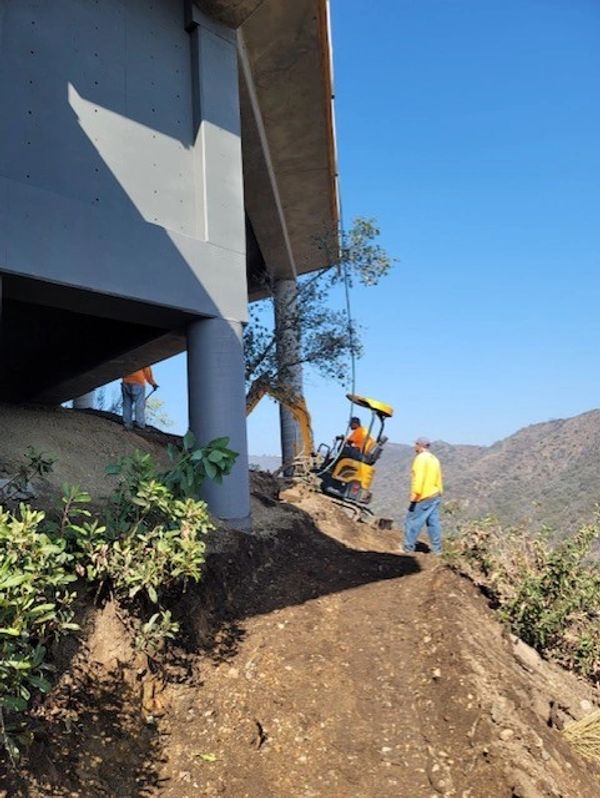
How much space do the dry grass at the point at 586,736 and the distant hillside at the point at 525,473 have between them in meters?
22.3

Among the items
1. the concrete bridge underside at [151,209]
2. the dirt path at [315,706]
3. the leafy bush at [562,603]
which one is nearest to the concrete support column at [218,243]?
the concrete bridge underside at [151,209]

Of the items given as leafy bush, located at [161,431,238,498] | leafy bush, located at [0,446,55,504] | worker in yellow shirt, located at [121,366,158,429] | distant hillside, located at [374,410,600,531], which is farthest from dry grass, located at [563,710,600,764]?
distant hillside, located at [374,410,600,531]

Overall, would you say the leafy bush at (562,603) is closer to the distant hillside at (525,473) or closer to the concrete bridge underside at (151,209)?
the concrete bridge underside at (151,209)

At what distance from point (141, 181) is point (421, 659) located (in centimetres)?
506

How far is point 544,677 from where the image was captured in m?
5.01

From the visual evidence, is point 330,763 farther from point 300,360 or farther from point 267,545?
point 300,360

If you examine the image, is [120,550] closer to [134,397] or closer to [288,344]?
[134,397]

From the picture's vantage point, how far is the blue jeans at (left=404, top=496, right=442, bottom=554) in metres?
8.05

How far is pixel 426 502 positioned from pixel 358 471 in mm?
3009

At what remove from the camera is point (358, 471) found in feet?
36.1

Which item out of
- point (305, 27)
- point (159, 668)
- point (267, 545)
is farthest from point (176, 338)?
point (305, 27)

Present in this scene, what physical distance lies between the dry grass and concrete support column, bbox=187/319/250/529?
349 cm

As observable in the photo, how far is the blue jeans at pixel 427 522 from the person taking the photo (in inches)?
317

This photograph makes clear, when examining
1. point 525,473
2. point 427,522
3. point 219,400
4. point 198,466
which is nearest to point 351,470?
point 427,522
